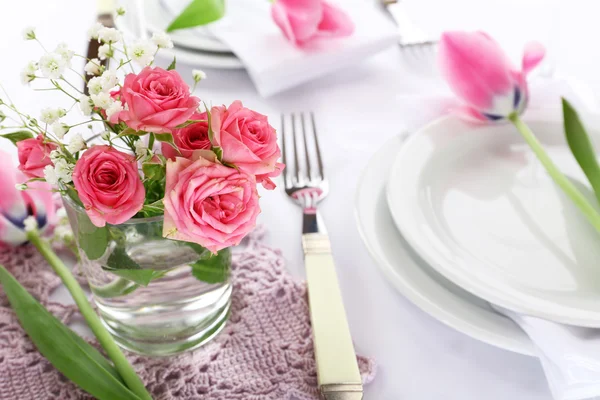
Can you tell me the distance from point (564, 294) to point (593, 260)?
0.06 meters

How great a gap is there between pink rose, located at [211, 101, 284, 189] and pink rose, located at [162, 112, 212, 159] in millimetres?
19

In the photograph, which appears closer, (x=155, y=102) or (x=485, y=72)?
(x=155, y=102)

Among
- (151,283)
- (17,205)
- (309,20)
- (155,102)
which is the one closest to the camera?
(155,102)

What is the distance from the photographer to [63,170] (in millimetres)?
414

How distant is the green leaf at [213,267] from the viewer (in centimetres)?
50

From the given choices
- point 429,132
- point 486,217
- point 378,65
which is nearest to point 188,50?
point 378,65

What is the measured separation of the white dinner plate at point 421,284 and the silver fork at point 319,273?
0.05 metres

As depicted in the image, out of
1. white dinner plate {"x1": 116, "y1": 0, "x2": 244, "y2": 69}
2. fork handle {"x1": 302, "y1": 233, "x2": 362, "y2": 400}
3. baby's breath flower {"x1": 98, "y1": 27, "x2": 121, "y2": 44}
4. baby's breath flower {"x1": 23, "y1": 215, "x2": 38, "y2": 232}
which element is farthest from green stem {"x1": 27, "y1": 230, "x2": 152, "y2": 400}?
white dinner plate {"x1": 116, "y1": 0, "x2": 244, "y2": 69}

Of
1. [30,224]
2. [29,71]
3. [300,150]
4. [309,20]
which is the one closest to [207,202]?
[29,71]

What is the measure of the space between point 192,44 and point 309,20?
0.17 meters

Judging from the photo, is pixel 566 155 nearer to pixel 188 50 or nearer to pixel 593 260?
pixel 593 260

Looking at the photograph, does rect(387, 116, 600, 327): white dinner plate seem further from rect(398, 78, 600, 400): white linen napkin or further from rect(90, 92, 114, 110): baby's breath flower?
rect(90, 92, 114, 110): baby's breath flower

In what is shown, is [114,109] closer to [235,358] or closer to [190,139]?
[190,139]

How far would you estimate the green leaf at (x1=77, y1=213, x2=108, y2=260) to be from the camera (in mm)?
473
